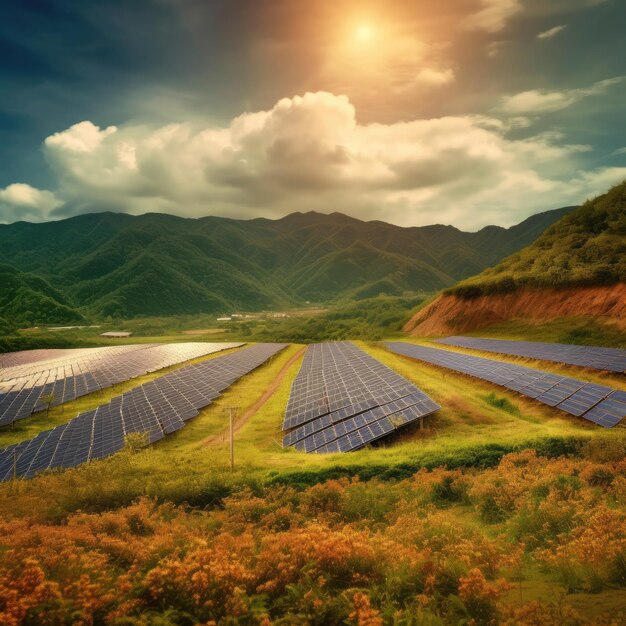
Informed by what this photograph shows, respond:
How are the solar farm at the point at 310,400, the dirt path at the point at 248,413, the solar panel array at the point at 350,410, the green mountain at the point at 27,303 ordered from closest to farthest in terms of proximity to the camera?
the solar farm at the point at 310,400, the solar panel array at the point at 350,410, the dirt path at the point at 248,413, the green mountain at the point at 27,303

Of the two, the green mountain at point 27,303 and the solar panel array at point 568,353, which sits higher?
the green mountain at point 27,303

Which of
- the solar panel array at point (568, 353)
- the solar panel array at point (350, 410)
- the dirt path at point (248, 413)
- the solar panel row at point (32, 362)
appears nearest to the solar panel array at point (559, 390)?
the solar panel array at point (568, 353)

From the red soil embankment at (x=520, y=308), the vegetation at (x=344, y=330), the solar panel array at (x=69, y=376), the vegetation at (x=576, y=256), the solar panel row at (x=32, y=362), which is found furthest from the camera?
the vegetation at (x=344, y=330)

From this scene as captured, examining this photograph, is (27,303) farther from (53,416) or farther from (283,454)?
(283,454)

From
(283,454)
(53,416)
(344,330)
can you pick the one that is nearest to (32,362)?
(53,416)

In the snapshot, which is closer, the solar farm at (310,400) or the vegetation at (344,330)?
the solar farm at (310,400)

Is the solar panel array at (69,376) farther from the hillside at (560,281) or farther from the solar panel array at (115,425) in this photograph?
the hillside at (560,281)

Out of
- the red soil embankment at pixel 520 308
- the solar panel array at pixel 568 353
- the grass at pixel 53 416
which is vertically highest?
the red soil embankment at pixel 520 308
